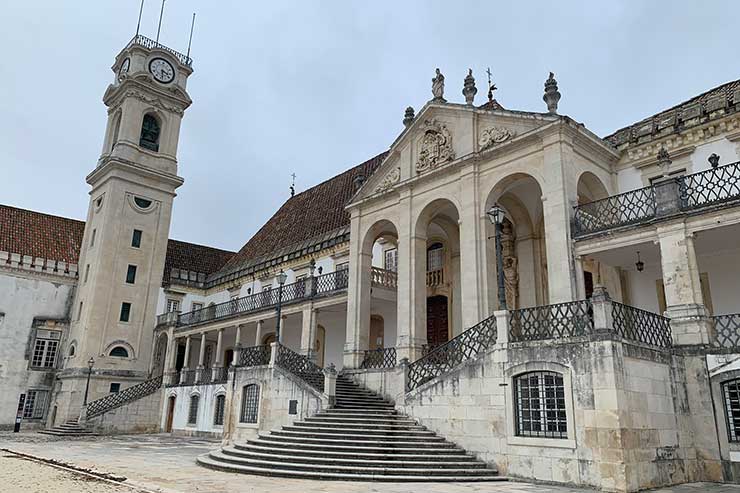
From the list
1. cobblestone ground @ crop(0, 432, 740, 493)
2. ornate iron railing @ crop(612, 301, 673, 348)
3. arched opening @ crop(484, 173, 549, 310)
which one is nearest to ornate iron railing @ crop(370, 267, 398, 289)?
arched opening @ crop(484, 173, 549, 310)

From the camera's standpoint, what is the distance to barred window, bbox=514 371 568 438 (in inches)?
448

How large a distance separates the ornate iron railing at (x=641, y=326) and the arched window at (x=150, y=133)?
1258 inches

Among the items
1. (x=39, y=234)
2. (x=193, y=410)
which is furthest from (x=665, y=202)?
(x=39, y=234)

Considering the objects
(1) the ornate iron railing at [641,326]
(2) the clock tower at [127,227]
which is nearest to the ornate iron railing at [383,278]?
(1) the ornate iron railing at [641,326]

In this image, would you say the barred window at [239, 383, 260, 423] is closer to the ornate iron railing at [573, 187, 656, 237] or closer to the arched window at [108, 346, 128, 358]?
the ornate iron railing at [573, 187, 656, 237]

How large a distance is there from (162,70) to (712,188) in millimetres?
33785

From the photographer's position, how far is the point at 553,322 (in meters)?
12.8

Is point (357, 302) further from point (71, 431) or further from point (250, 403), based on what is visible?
point (71, 431)

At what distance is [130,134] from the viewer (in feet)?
114

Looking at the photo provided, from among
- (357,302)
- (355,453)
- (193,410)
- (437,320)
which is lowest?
(355,453)

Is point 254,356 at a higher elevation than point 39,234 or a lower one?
lower

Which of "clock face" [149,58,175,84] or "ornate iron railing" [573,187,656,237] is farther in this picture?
"clock face" [149,58,175,84]

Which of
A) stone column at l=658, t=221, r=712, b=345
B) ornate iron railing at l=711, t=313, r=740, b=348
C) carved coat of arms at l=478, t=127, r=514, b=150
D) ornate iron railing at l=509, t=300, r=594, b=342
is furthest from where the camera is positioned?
carved coat of arms at l=478, t=127, r=514, b=150

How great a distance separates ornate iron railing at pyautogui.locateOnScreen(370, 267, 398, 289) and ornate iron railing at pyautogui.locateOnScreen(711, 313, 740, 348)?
12.0 m
